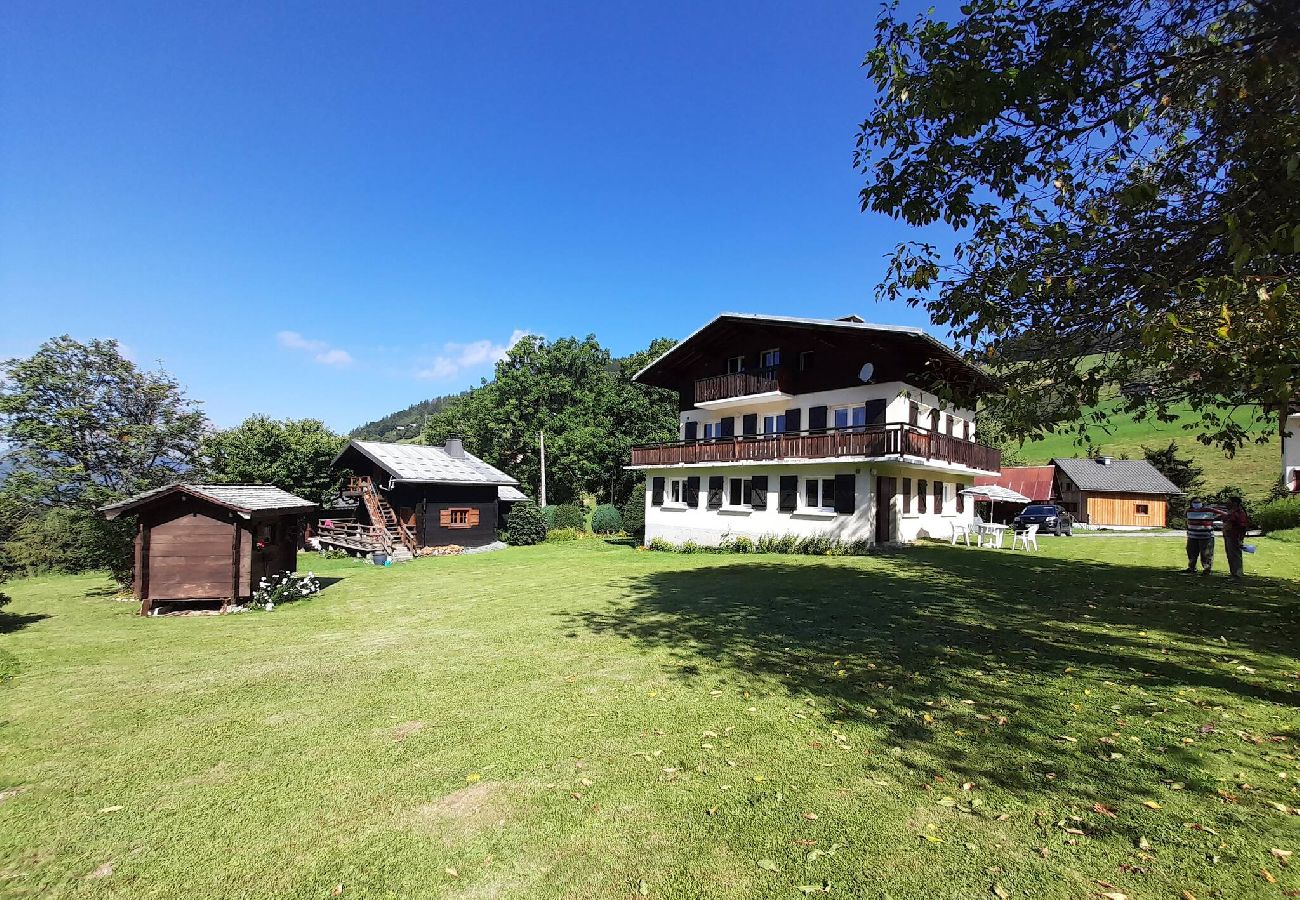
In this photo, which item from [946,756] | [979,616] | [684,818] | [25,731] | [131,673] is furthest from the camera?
[979,616]

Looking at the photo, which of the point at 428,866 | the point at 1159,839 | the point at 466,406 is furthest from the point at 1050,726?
the point at 466,406

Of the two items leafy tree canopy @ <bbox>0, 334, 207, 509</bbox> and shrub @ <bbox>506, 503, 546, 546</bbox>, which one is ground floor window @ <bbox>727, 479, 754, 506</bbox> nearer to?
shrub @ <bbox>506, 503, 546, 546</bbox>

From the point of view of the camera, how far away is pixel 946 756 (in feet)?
14.6

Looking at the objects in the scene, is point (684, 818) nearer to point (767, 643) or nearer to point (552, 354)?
point (767, 643)

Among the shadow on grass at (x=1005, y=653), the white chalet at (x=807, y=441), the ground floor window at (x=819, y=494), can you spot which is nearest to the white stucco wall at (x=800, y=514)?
the white chalet at (x=807, y=441)

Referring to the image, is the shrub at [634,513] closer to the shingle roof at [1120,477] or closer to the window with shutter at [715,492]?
the window with shutter at [715,492]

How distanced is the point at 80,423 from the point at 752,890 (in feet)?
109

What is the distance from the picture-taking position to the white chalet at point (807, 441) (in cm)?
2241

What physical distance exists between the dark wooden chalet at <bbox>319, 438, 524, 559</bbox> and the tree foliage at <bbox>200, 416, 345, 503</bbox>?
1646 millimetres

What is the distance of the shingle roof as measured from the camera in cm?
3997

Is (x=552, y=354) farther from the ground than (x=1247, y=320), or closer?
farther from the ground

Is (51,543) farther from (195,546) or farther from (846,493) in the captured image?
(846,493)

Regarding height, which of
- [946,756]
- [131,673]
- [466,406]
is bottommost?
[131,673]

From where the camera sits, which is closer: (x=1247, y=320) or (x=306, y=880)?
(x=306, y=880)
